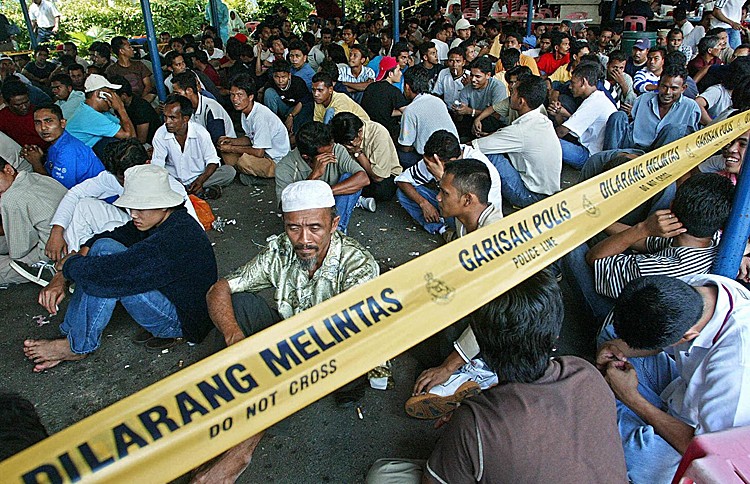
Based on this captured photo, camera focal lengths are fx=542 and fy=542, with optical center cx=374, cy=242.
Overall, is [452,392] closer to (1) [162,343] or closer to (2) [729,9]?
(1) [162,343]

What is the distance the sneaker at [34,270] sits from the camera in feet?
13.6

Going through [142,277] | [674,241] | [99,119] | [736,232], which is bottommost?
[142,277]

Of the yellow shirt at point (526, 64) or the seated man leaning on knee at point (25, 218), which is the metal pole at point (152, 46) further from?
the yellow shirt at point (526, 64)

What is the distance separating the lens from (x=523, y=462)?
60.8 inches

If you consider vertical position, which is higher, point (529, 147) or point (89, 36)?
point (89, 36)

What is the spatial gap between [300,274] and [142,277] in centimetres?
91

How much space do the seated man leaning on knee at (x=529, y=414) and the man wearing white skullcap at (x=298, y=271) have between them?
→ 1.10 m

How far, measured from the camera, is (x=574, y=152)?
5957 mm

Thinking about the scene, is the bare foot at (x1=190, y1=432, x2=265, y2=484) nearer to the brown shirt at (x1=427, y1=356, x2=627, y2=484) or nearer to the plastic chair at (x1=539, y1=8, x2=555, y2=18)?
the brown shirt at (x1=427, y1=356, x2=627, y2=484)

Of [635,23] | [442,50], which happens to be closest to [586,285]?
[442,50]

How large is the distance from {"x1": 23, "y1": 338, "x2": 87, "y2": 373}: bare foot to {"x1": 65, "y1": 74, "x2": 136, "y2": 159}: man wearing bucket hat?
2976 mm

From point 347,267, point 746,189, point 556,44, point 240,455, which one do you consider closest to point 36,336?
point 240,455

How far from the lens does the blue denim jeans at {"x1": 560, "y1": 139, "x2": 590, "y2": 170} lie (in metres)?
5.94

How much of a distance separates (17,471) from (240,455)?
1444 mm
